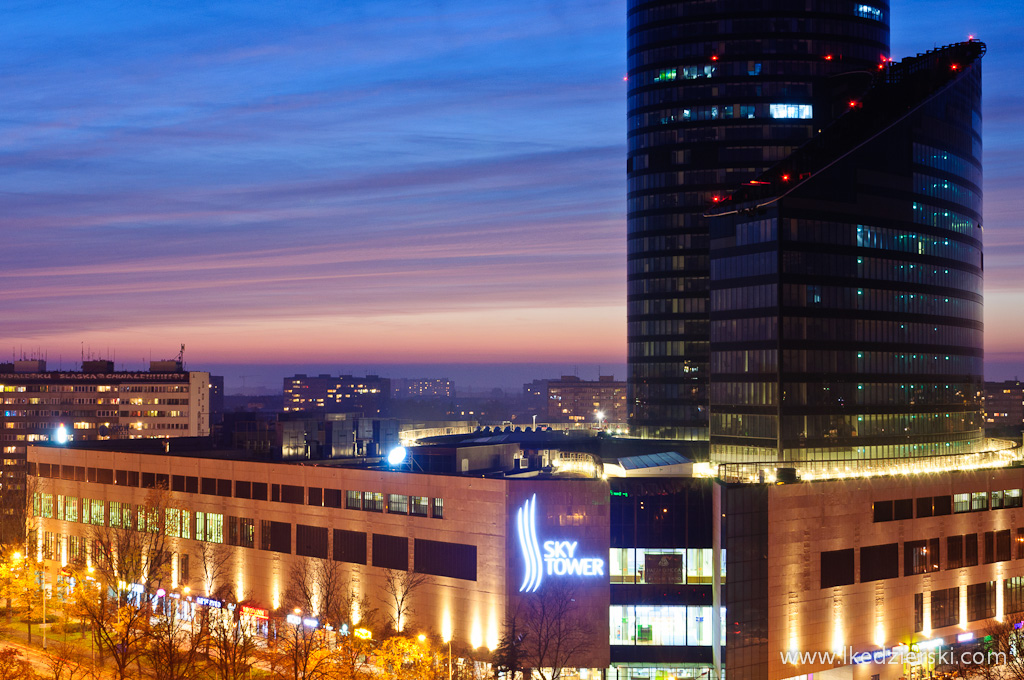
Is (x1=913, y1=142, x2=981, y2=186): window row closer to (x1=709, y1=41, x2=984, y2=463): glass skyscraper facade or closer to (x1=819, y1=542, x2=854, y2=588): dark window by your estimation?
(x1=709, y1=41, x2=984, y2=463): glass skyscraper facade

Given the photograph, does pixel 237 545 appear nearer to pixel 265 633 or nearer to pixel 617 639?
pixel 265 633

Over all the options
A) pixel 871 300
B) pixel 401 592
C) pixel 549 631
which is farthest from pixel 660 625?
pixel 871 300

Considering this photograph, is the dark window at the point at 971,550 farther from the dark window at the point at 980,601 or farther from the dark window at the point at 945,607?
the dark window at the point at 945,607

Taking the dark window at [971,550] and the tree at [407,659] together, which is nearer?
the tree at [407,659]

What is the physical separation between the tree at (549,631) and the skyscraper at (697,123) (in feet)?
252

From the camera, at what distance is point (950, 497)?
98750mm

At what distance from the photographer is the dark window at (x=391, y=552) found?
97000 mm

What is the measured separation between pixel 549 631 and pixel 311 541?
30631 mm

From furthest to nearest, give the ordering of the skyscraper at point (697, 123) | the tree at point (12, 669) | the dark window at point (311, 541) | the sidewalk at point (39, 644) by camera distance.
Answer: the skyscraper at point (697, 123) → the dark window at point (311, 541) → the sidewalk at point (39, 644) → the tree at point (12, 669)

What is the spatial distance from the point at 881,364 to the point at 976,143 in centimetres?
3976

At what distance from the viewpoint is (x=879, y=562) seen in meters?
→ 94.2

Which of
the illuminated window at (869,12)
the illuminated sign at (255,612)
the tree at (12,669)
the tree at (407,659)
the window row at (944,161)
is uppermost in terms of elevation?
the illuminated window at (869,12)

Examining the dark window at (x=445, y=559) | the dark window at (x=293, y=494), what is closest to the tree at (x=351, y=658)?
the dark window at (x=445, y=559)

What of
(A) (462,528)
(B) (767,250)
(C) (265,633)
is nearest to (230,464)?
(C) (265,633)
